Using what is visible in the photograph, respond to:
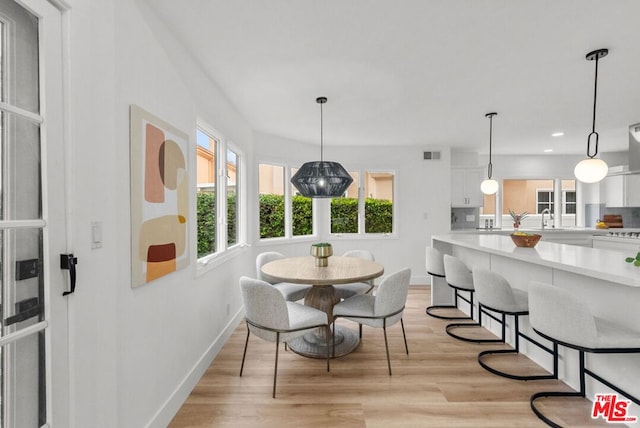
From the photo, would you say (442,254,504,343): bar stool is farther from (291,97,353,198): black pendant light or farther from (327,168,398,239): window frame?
(327,168,398,239): window frame

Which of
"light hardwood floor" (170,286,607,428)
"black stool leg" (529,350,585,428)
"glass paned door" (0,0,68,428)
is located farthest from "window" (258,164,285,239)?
"black stool leg" (529,350,585,428)

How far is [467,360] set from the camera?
105 inches

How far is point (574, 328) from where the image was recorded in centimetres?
171

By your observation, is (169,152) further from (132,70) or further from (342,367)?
(342,367)

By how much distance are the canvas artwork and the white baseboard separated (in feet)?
2.66

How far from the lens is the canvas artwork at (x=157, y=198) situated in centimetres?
162

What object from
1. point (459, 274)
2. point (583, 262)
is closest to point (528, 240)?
point (459, 274)

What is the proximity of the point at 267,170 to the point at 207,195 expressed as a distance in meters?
1.87

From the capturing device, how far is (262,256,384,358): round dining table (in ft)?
8.16

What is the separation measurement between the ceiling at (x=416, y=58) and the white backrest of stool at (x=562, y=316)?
1.68m

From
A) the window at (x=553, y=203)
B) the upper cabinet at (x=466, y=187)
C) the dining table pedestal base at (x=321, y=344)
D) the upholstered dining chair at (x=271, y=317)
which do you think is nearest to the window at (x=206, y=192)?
the upholstered dining chair at (x=271, y=317)

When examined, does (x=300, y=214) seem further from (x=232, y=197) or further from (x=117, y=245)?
(x=117, y=245)

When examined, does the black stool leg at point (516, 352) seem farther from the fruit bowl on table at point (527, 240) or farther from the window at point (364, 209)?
the window at point (364, 209)

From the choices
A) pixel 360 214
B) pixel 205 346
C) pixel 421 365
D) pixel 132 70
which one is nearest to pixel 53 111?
pixel 132 70
